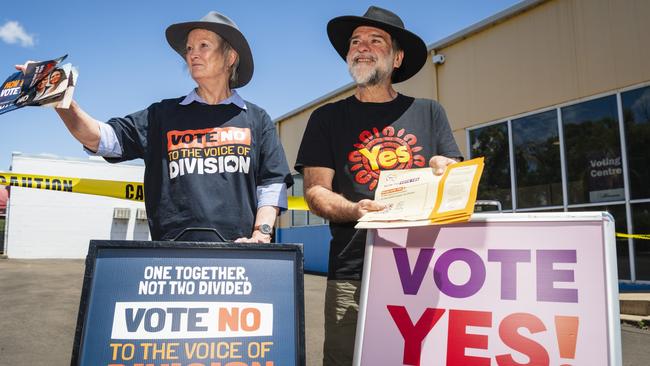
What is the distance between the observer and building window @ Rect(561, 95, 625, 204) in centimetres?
885

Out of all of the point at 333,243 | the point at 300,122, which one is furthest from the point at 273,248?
the point at 300,122

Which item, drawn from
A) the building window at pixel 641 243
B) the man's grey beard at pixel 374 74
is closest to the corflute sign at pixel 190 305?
the man's grey beard at pixel 374 74

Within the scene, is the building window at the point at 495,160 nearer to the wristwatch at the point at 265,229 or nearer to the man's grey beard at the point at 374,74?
the man's grey beard at the point at 374,74

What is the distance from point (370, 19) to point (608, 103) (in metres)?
8.08

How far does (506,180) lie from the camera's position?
10.8 meters

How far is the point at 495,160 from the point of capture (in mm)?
11016

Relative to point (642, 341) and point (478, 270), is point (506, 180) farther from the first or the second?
point (478, 270)

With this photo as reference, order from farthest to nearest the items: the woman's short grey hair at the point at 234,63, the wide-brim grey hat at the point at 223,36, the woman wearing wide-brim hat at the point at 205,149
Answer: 1. the woman's short grey hair at the point at 234,63
2. the wide-brim grey hat at the point at 223,36
3. the woman wearing wide-brim hat at the point at 205,149

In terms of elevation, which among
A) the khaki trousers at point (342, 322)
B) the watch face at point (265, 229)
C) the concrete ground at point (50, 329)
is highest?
the watch face at point (265, 229)

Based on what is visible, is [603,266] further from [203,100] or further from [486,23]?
[486,23]

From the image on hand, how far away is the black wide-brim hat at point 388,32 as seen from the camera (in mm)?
2637

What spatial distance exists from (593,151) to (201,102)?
8.59 metres

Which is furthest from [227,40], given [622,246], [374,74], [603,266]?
[622,246]

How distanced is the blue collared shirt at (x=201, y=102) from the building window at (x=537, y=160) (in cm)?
857
